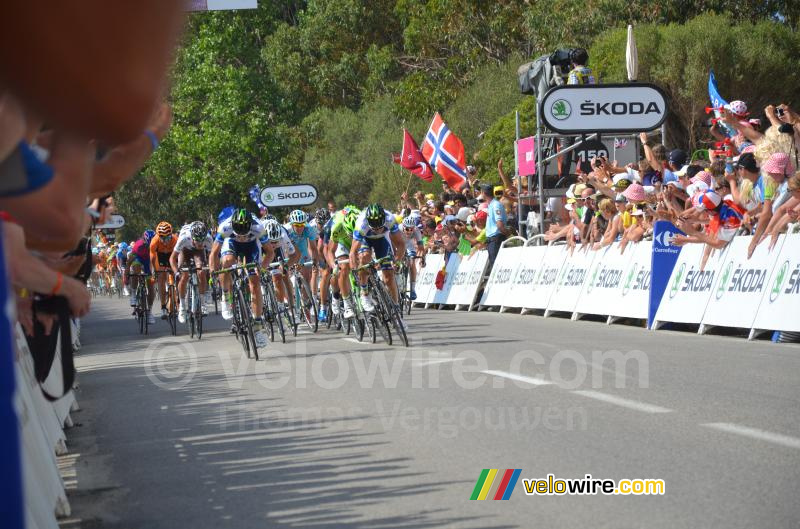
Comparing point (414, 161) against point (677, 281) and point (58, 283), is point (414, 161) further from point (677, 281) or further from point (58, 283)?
point (58, 283)

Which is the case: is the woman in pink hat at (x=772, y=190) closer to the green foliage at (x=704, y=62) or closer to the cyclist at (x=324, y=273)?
the cyclist at (x=324, y=273)

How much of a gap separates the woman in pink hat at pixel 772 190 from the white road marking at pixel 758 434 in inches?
253

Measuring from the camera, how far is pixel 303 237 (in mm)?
21516

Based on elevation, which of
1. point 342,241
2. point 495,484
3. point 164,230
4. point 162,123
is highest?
point 162,123

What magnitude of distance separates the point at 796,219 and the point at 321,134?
54.3 metres

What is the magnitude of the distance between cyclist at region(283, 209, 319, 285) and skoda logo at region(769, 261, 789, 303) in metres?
9.74

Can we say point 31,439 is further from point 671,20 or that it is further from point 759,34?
point 671,20

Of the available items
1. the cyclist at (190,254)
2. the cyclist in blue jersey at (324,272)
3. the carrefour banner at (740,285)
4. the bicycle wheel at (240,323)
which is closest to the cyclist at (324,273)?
the cyclist in blue jersey at (324,272)

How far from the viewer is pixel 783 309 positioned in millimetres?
12938

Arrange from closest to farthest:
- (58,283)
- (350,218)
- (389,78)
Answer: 1. (58,283)
2. (350,218)
3. (389,78)

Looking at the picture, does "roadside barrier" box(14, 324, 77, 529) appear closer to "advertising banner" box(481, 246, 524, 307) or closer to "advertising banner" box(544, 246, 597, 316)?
"advertising banner" box(544, 246, 597, 316)

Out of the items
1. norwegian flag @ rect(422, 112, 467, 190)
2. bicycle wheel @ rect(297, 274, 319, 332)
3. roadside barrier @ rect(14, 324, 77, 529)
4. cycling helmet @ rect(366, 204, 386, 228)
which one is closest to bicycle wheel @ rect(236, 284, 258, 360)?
cycling helmet @ rect(366, 204, 386, 228)

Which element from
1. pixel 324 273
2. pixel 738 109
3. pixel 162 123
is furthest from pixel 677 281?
pixel 162 123

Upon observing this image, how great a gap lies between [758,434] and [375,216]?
28.6 ft
